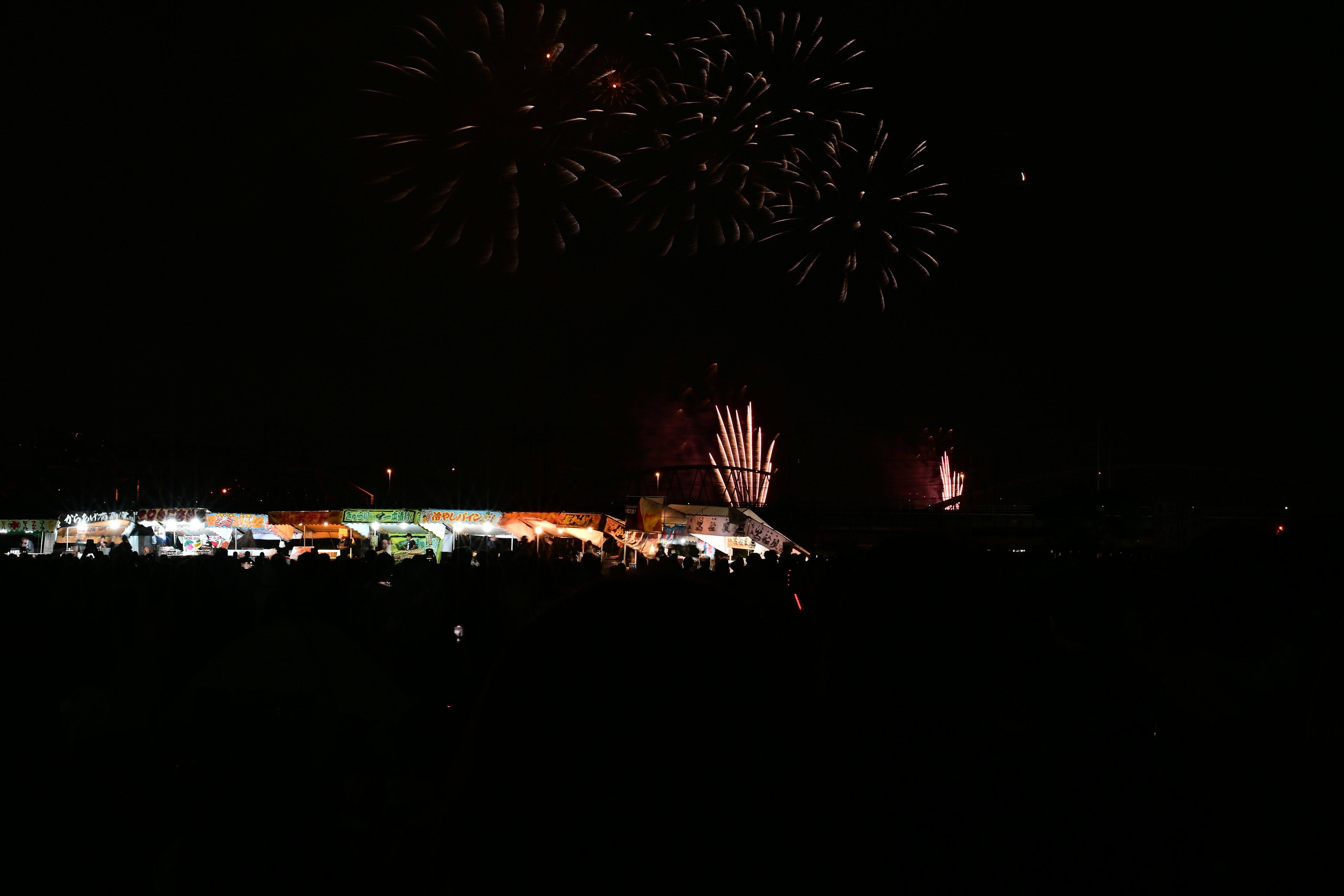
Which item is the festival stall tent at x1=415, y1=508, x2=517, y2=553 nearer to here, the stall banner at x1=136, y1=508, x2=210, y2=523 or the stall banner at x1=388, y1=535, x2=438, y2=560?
the stall banner at x1=388, y1=535, x2=438, y2=560

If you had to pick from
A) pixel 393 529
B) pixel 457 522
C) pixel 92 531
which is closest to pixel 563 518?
pixel 457 522

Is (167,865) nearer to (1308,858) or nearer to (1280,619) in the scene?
(1308,858)

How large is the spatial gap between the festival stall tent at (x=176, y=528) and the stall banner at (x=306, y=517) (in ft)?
8.00

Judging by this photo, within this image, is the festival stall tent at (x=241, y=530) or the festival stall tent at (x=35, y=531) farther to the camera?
the festival stall tent at (x=35, y=531)

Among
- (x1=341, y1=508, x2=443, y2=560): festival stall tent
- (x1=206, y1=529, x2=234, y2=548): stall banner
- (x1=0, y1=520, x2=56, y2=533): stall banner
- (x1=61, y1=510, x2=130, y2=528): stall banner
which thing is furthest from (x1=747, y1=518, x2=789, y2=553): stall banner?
(x1=0, y1=520, x2=56, y2=533): stall banner

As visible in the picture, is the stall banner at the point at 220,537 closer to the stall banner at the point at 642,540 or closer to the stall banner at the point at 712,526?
the stall banner at the point at 642,540

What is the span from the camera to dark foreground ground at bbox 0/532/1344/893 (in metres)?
1.01

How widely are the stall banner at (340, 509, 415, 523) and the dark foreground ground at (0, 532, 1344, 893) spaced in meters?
23.7

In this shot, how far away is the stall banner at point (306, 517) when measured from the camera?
29.3 m

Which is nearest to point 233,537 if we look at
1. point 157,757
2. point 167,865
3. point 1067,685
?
point 157,757

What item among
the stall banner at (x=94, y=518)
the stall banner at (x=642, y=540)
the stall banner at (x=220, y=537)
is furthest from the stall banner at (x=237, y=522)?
the stall banner at (x=642, y=540)

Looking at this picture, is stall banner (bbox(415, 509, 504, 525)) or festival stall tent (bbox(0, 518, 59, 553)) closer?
stall banner (bbox(415, 509, 504, 525))

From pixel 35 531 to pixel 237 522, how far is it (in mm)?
11114

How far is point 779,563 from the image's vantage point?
1480cm
